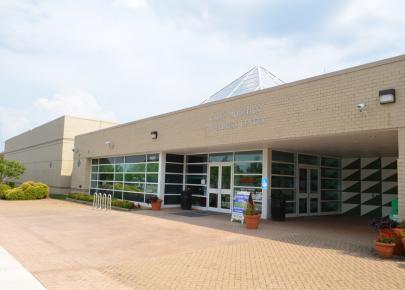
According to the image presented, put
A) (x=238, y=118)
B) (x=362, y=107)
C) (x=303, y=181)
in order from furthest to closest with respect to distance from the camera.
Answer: (x=303, y=181), (x=238, y=118), (x=362, y=107)

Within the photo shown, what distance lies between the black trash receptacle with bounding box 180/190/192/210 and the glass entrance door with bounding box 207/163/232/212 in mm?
1148

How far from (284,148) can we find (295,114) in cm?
403

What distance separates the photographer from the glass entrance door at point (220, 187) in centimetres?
1827

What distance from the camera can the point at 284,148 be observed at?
16062 millimetres

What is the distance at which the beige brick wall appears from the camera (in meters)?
9.90

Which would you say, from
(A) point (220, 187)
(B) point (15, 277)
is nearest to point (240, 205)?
(A) point (220, 187)

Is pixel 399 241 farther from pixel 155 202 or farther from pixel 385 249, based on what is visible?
pixel 155 202

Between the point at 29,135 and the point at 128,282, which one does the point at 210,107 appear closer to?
the point at 128,282

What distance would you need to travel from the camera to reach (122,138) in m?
23.4

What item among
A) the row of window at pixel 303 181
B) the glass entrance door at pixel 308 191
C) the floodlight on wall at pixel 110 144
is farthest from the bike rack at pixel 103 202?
the glass entrance door at pixel 308 191

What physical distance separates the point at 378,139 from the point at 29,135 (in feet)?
139

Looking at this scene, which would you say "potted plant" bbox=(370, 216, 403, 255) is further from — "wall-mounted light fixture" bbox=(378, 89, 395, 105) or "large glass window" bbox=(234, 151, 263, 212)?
"large glass window" bbox=(234, 151, 263, 212)

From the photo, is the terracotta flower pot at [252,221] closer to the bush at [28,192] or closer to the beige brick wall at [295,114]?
the beige brick wall at [295,114]

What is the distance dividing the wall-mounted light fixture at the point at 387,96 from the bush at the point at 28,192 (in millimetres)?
24785
